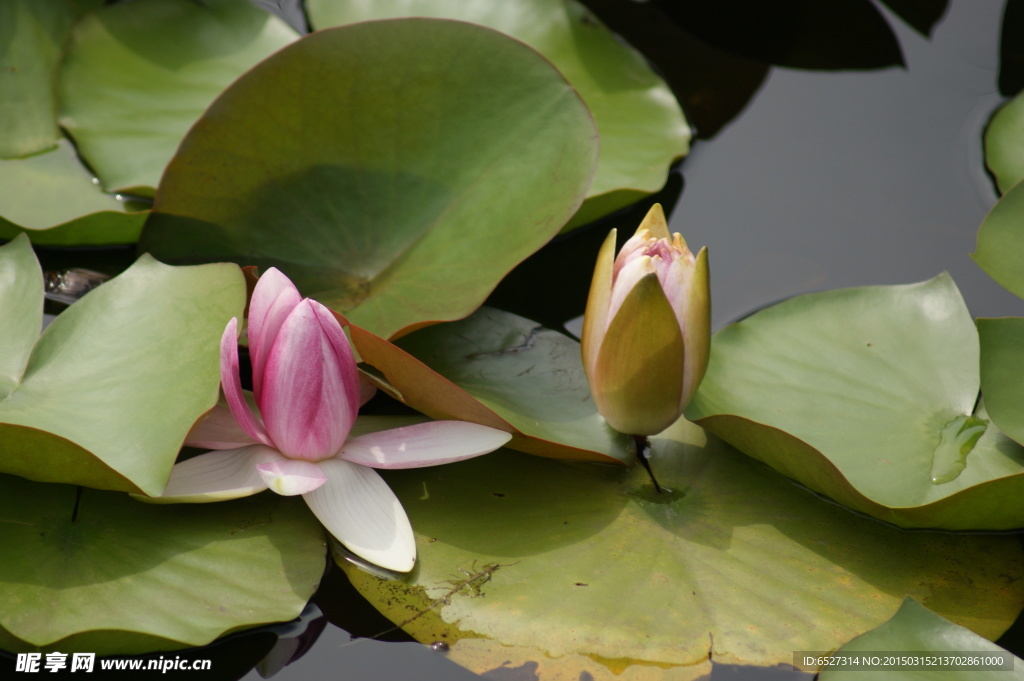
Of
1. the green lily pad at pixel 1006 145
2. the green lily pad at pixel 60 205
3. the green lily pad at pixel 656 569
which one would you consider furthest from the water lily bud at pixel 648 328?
the green lily pad at pixel 1006 145

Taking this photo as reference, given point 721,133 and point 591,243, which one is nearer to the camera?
point 591,243

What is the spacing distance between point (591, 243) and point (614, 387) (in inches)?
22.9

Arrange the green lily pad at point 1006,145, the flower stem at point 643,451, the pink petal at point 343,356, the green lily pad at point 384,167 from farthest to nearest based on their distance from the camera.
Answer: the green lily pad at point 1006,145 < the green lily pad at point 384,167 < the flower stem at point 643,451 < the pink petal at point 343,356

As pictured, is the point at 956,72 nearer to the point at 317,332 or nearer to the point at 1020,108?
the point at 1020,108

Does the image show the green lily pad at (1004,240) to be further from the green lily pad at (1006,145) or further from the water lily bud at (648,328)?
the water lily bud at (648,328)

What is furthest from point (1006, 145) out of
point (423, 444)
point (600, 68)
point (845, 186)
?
point (423, 444)

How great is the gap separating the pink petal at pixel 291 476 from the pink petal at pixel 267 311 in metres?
0.11

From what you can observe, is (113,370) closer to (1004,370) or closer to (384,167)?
(384,167)

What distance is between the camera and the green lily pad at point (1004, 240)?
1381mm

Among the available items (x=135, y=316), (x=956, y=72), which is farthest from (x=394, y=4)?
(x=956, y=72)

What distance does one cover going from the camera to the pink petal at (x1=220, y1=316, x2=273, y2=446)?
3.55 feet

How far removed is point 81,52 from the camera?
1.71 meters

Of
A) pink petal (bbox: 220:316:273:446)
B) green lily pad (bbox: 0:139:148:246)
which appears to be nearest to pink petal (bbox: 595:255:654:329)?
pink petal (bbox: 220:316:273:446)

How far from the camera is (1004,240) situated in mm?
1403
